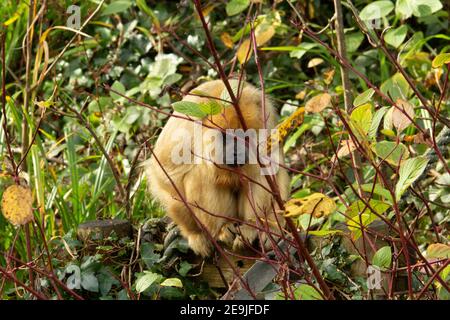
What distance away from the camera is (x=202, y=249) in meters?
3.72

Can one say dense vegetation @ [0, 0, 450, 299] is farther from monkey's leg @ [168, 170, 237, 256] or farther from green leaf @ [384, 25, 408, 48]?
monkey's leg @ [168, 170, 237, 256]

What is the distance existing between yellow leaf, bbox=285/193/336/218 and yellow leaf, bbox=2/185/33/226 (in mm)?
698

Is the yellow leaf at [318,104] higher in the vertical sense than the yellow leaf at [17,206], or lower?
higher

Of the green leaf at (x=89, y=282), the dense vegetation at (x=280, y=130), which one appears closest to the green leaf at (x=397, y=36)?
the dense vegetation at (x=280, y=130)

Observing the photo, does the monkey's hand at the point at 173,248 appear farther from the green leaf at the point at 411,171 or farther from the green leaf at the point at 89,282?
the green leaf at the point at 411,171

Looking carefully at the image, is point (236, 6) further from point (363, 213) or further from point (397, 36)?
point (363, 213)

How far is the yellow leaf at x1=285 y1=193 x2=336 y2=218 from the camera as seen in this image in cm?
206

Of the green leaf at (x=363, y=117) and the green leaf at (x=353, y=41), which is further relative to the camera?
the green leaf at (x=353, y=41)

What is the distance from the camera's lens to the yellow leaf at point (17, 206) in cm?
224

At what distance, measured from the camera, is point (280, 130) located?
2.42m

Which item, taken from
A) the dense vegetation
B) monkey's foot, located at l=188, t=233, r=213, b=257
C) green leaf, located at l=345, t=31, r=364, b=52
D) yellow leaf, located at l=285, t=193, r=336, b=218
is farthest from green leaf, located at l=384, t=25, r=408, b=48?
yellow leaf, located at l=285, t=193, r=336, b=218

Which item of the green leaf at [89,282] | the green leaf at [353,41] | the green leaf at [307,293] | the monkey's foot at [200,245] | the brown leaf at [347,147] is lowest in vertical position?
the green leaf at [89,282]

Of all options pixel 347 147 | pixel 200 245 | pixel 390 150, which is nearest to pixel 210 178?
pixel 200 245
